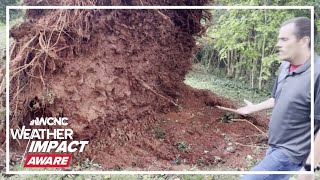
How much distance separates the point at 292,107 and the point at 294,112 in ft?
0.11

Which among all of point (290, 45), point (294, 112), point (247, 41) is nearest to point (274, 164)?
point (294, 112)

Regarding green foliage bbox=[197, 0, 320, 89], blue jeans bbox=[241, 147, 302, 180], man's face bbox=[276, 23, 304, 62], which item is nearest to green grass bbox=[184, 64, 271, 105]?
green foliage bbox=[197, 0, 320, 89]

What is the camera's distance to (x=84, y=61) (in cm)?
328

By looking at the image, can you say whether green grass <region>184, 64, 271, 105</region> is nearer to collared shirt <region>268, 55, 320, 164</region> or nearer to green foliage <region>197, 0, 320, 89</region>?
green foliage <region>197, 0, 320, 89</region>

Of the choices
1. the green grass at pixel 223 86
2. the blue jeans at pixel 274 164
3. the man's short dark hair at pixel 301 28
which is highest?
the man's short dark hair at pixel 301 28

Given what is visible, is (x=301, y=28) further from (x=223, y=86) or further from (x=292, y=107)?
(x=223, y=86)

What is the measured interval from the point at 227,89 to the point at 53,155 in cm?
154

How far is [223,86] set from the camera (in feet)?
12.6

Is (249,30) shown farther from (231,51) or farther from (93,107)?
(93,107)

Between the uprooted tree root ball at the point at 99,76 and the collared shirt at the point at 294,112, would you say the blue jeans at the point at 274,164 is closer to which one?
the collared shirt at the point at 294,112

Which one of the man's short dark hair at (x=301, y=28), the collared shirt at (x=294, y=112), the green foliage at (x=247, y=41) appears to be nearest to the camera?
the collared shirt at (x=294, y=112)

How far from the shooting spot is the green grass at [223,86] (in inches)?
127

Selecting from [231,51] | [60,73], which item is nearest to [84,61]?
[60,73]

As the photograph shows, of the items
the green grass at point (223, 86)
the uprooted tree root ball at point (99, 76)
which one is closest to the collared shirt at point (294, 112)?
the green grass at point (223, 86)
